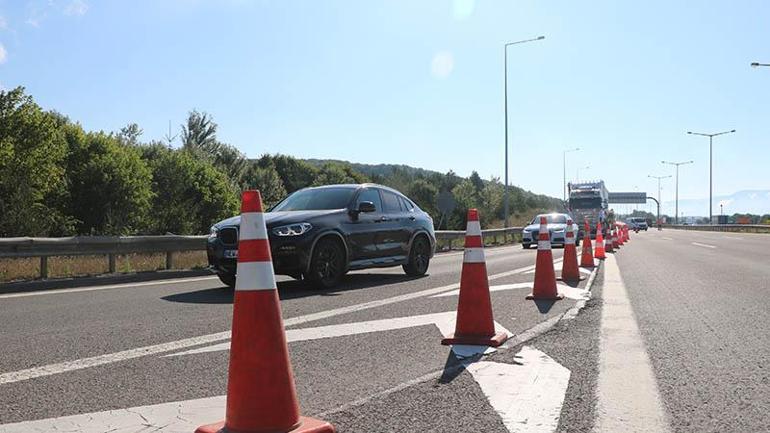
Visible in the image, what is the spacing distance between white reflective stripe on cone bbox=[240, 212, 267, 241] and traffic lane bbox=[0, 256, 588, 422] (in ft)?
3.49

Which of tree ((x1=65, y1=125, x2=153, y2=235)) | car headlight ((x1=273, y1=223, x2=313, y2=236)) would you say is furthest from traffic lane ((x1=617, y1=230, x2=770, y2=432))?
tree ((x1=65, y1=125, x2=153, y2=235))

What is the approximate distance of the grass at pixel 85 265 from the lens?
11156 millimetres

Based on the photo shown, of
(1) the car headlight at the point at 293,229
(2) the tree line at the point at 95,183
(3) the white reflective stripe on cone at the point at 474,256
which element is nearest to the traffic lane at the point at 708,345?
(3) the white reflective stripe on cone at the point at 474,256

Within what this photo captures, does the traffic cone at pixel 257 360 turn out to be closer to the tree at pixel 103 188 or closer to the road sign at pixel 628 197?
the tree at pixel 103 188

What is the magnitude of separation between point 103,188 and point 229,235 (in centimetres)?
2754

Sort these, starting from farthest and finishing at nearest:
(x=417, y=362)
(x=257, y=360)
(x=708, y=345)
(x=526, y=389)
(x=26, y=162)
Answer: (x=26, y=162) < (x=708, y=345) < (x=417, y=362) < (x=526, y=389) < (x=257, y=360)

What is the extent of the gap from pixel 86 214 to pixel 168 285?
26.1 m

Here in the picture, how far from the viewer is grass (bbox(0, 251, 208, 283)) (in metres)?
11.2

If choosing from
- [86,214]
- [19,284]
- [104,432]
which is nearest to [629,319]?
[104,432]

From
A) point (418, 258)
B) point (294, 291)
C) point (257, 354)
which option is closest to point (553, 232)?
point (418, 258)

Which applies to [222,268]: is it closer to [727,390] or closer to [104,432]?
[104,432]

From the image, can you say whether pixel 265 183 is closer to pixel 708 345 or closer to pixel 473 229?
pixel 473 229

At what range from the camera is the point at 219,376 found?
14.6 feet

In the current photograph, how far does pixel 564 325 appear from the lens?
6426 millimetres
